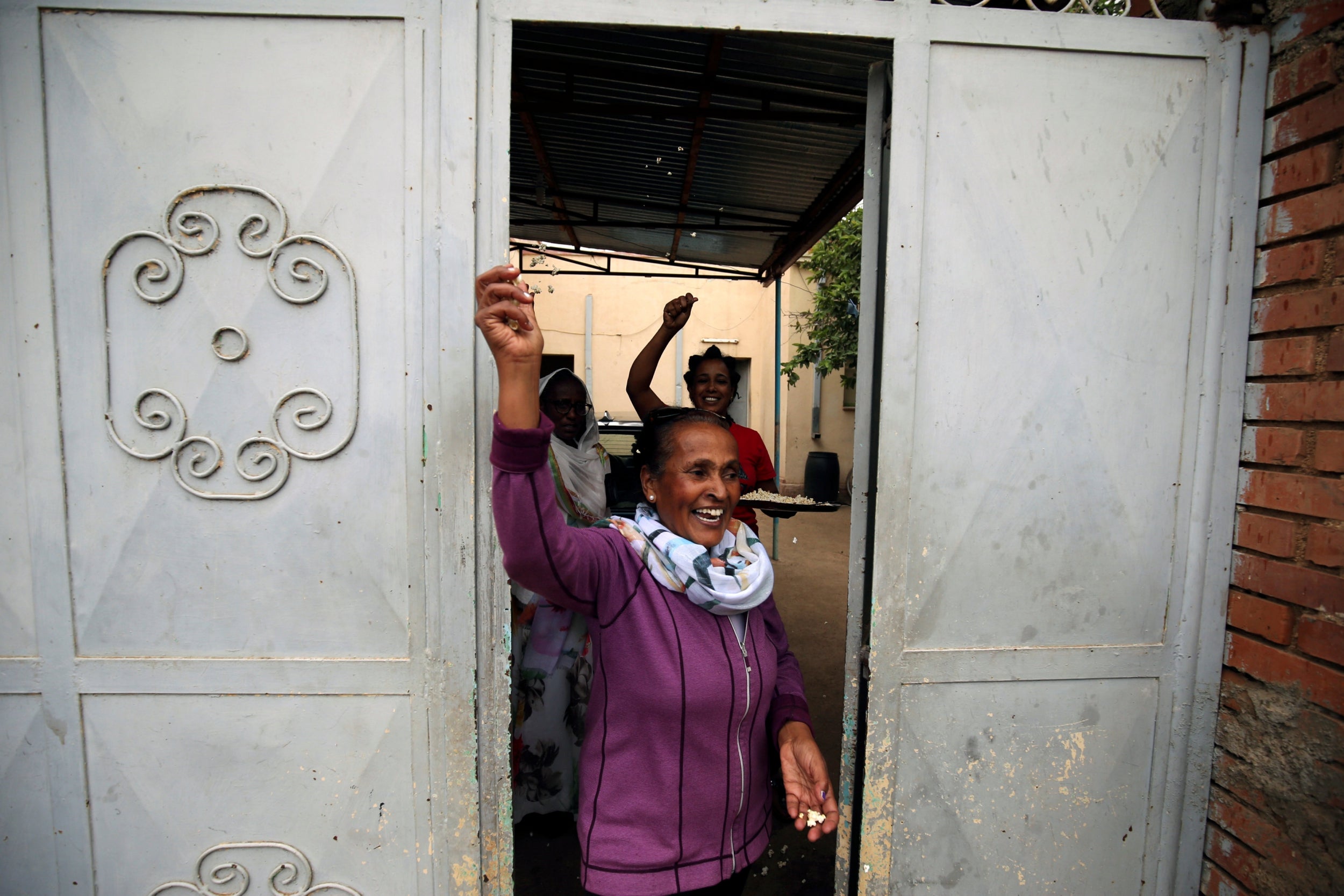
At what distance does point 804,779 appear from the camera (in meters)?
1.45

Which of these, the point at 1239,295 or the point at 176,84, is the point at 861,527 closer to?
the point at 1239,295

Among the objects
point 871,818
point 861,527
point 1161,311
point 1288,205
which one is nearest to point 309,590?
point 861,527

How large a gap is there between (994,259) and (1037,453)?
537mm

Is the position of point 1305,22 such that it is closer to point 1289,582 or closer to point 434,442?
point 1289,582

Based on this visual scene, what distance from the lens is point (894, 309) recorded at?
5.24 feet

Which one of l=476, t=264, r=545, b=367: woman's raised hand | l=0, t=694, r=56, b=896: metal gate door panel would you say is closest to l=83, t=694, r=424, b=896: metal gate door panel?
l=0, t=694, r=56, b=896: metal gate door panel

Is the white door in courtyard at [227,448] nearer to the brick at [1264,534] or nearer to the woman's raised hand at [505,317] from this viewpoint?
the woman's raised hand at [505,317]

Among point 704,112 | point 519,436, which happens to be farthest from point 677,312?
point 519,436

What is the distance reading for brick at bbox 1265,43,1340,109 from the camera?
1494 mm

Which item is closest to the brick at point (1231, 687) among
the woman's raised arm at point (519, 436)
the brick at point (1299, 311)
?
the brick at point (1299, 311)

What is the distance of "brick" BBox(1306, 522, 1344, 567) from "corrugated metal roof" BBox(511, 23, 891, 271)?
1641 mm

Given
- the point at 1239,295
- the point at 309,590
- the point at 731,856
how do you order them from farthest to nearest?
1. the point at 1239,295
2. the point at 309,590
3. the point at 731,856

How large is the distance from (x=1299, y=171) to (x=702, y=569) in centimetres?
182

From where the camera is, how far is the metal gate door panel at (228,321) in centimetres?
146
